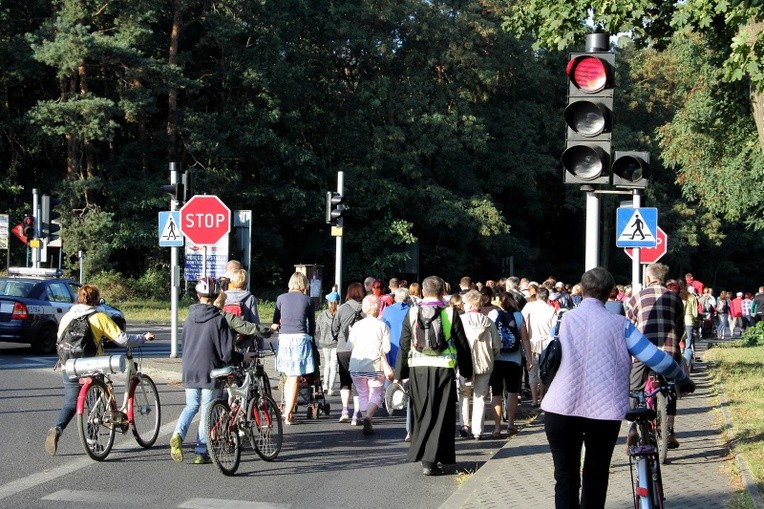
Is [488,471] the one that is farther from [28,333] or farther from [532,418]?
[28,333]

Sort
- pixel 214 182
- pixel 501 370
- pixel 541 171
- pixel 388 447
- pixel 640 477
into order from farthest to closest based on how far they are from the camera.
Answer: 1. pixel 541 171
2. pixel 214 182
3. pixel 501 370
4. pixel 388 447
5. pixel 640 477

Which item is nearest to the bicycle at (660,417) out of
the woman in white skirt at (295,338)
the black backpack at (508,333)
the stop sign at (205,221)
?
the black backpack at (508,333)

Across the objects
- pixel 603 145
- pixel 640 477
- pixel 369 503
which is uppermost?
pixel 603 145

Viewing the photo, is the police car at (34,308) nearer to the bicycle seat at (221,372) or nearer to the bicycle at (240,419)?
the bicycle at (240,419)

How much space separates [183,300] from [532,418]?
1143 inches

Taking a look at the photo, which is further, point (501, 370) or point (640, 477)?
point (501, 370)

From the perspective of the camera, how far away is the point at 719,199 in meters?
30.7

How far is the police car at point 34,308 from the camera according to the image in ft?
71.2

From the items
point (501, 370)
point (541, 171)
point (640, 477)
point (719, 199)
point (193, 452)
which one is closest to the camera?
point (640, 477)

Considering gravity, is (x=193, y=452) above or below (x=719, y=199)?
below

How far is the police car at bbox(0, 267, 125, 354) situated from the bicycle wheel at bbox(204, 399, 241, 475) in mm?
11508

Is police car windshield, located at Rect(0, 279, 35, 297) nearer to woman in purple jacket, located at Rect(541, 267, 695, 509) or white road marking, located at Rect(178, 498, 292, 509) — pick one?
white road marking, located at Rect(178, 498, 292, 509)

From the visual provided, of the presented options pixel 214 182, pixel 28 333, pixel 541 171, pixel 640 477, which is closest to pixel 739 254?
pixel 541 171

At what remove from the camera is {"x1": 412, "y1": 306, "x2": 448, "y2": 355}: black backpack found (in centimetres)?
1005
